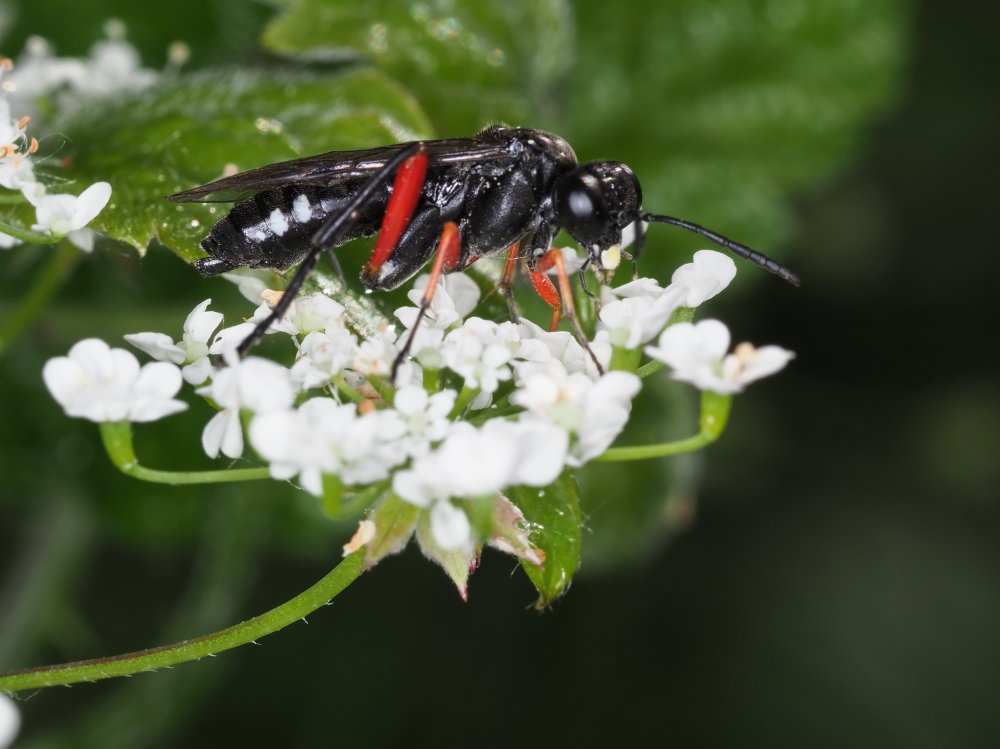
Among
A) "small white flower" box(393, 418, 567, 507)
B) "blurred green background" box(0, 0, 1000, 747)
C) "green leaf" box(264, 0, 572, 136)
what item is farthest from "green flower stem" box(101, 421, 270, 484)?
"blurred green background" box(0, 0, 1000, 747)

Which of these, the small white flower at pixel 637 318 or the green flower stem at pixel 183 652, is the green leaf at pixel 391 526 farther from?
the small white flower at pixel 637 318

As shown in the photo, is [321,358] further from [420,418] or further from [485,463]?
[485,463]

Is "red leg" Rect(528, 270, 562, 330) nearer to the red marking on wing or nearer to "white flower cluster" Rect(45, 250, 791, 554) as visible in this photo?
the red marking on wing

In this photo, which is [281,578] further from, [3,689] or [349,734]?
[3,689]

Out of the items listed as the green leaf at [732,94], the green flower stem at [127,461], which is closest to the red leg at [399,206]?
the green flower stem at [127,461]

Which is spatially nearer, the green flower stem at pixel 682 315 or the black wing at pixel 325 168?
the green flower stem at pixel 682 315

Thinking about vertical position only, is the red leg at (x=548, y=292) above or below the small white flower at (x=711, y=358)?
below

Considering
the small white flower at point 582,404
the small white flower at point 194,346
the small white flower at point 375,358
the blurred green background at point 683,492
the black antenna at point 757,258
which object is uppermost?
the black antenna at point 757,258
